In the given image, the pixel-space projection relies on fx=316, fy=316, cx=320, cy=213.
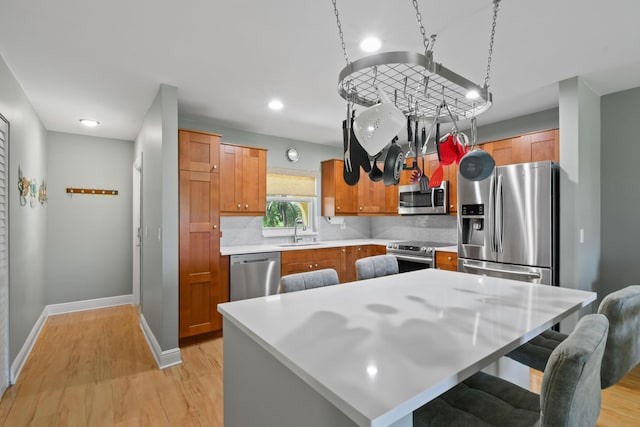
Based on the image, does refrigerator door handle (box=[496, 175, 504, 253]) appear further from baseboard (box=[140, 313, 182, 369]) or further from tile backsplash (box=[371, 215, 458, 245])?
baseboard (box=[140, 313, 182, 369])

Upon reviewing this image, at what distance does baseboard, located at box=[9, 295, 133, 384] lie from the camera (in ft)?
9.34

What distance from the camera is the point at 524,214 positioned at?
2939 mm

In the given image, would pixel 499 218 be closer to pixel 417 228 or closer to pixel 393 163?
pixel 417 228

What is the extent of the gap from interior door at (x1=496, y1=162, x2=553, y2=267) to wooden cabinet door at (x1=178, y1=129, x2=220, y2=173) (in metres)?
2.90

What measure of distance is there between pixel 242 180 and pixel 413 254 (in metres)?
2.36

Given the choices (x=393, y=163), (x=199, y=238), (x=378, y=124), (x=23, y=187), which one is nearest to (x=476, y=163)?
(x=393, y=163)

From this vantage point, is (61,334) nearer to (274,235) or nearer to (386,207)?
(274,235)

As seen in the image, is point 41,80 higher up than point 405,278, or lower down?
higher up

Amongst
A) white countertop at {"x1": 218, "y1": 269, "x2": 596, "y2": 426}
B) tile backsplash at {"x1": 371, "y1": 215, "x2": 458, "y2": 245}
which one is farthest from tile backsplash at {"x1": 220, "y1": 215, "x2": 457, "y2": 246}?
white countertop at {"x1": 218, "y1": 269, "x2": 596, "y2": 426}

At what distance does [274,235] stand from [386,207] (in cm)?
179

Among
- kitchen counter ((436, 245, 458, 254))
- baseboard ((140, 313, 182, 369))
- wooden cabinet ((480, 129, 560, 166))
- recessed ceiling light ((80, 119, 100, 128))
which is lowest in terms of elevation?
baseboard ((140, 313, 182, 369))

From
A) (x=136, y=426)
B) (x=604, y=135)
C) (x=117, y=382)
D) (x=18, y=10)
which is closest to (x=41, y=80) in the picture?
(x=18, y=10)

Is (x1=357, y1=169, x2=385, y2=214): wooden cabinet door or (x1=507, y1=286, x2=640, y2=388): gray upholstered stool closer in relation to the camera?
(x1=507, y1=286, x2=640, y2=388): gray upholstered stool

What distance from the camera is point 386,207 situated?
195 inches
